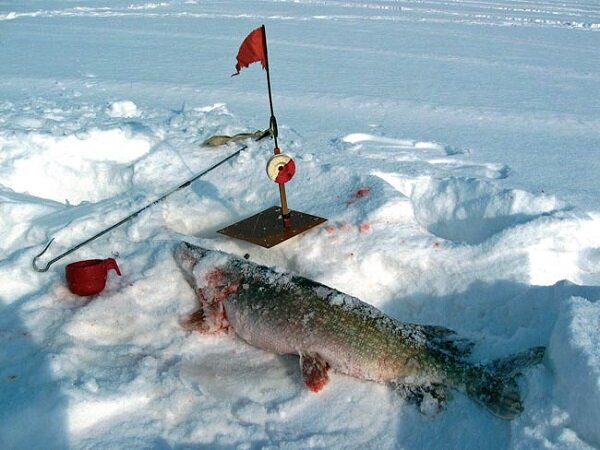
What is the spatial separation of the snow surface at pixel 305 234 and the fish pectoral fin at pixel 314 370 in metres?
0.06

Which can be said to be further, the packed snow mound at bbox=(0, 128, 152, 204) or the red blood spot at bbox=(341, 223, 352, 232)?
the packed snow mound at bbox=(0, 128, 152, 204)

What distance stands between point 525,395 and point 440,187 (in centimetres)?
239

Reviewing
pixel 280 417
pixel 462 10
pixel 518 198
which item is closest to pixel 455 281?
pixel 518 198

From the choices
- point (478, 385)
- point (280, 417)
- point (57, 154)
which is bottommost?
point (280, 417)

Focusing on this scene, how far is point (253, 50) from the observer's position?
3.46m

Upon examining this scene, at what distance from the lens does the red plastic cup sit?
3.20 metres

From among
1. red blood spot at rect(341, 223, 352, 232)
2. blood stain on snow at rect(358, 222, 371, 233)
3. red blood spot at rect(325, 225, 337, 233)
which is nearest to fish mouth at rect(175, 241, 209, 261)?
red blood spot at rect(325, 225, 337, 233)

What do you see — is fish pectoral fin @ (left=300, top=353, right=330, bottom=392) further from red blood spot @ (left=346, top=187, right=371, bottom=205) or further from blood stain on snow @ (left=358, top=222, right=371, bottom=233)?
red blood spot @ (left=346, top=187, right=371, bottom=205)

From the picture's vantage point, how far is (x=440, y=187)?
4.46 metres

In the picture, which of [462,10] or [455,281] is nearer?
[455,281]

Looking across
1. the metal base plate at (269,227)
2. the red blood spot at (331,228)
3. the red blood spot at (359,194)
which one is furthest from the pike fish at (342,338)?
the red blood spot at (359,194)

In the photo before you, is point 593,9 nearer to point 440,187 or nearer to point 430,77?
point 430,77

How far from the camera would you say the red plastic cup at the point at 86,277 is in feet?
10.5

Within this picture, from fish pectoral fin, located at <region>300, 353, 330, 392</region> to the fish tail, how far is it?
0.70 meters
